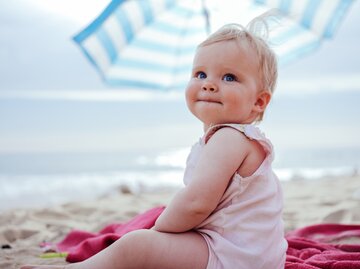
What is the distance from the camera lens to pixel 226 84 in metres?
1.66

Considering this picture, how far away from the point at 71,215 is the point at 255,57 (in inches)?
103

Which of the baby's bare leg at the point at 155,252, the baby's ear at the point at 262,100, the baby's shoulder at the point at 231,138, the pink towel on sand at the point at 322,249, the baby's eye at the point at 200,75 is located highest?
the baby's eye at the point at 200,75

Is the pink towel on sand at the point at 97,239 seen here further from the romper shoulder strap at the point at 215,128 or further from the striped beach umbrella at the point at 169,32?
the striped beach umbrella at the point at 169,32

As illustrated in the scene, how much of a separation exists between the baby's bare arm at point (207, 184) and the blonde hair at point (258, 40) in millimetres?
262

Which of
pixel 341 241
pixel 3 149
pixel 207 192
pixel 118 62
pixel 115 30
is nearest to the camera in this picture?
pixel 207 192

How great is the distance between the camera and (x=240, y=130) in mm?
1621

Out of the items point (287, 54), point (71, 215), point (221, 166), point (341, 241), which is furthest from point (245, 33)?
point (287, 54)

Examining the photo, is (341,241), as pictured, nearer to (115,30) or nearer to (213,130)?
(213,130)

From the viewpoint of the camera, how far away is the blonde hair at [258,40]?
168cm

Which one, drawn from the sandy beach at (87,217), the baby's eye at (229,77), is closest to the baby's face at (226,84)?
the baby's eye at (229,77)

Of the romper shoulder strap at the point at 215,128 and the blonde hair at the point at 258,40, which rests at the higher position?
the blonde hair at the point at 258,40

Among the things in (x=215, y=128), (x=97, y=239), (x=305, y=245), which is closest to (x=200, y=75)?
(x=215, y=128)

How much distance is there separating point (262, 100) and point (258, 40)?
21 centimetres

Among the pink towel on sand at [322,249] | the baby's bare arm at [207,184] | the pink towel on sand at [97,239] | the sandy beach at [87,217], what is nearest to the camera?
the baby's bare arm at [207,184]
